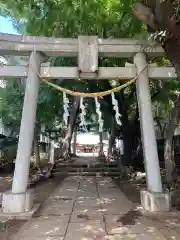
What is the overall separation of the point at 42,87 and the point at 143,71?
800cm

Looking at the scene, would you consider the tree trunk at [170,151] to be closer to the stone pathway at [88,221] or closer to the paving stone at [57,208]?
the stone pathway at [88,221]

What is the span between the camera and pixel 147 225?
6008 millimetres

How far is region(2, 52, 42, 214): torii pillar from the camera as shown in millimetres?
6863

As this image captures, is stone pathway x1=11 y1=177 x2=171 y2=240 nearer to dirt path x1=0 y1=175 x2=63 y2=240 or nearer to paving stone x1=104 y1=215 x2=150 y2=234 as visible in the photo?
paving stone x1=104 y1=215 x2=150 y2=234

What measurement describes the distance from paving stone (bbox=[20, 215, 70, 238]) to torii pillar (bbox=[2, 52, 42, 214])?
25.7 inches

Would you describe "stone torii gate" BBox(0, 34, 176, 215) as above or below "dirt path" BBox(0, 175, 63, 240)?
above

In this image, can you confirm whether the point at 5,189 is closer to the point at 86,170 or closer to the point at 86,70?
the point at 86,170

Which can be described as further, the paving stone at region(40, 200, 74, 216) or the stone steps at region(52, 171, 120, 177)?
the stone steps at region(52, 171, 120, 177)

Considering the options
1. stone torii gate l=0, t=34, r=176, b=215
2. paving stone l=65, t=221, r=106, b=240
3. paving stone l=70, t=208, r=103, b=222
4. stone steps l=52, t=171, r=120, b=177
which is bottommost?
paving stone l=65, t=221, r=106, b=240

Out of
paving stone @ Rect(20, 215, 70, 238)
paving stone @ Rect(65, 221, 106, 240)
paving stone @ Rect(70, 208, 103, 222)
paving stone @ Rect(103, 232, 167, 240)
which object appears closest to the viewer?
paving stone @ Rect(103, 232, 167, 240)

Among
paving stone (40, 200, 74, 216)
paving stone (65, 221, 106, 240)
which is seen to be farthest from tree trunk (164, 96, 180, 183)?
paving stone (65, 221, 106, 240)

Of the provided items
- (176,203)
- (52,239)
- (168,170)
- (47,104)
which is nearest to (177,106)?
(168,170)

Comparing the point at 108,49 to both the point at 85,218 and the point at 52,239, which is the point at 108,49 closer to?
the point at 85,218

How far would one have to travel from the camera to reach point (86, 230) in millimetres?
5652
